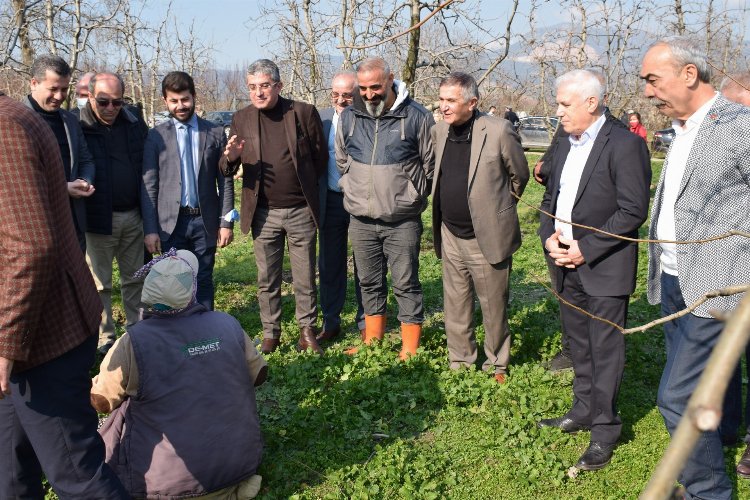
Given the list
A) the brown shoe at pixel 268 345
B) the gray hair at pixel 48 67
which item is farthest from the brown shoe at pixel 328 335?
the gray hair at pixel 48 67

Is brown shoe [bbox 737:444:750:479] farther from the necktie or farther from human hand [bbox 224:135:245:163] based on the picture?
the necktie

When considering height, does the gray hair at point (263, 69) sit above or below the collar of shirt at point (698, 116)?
above

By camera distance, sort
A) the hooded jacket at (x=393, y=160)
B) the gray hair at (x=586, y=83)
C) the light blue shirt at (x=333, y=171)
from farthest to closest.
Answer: the light blue shirt at (x=333, y=171) < the hooded jacket at (x=393, y=160) < the gray hair at (x=586, y=83)

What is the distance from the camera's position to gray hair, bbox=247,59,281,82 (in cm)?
527

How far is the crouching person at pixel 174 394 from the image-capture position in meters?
3.24

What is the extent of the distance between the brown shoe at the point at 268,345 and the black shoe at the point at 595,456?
8.96 feet

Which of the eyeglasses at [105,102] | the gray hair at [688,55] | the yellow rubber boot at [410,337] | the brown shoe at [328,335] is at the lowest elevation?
the brown shoe at [328,335]

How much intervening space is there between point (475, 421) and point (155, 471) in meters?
2.02

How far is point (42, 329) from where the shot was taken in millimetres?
2656

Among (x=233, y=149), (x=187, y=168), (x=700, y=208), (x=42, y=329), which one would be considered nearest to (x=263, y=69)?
(x=233, y=149)

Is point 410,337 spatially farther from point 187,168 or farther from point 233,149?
point 187,168

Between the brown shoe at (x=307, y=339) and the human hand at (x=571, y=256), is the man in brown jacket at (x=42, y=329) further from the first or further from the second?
the brown shoe at (x=307, y=339)

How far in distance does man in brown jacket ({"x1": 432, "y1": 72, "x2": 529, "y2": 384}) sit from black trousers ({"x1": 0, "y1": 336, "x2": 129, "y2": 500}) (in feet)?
8.92

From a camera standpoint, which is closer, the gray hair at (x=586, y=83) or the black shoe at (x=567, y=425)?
the gray hair at (x=586, y=83)
